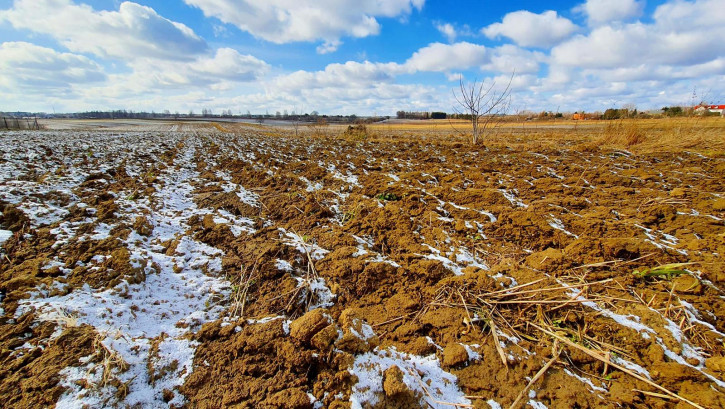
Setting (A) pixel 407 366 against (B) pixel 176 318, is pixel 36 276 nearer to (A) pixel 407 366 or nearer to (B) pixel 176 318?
(B) pixel 176 318

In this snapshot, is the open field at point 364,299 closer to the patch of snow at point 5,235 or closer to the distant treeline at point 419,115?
the patch of snow at point 5,235

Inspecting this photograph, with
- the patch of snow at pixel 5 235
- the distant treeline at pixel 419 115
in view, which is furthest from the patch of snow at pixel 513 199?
the distant treeline at pixel 419 115

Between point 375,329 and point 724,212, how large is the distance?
15.1ft

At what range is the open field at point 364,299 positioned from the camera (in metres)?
1.51

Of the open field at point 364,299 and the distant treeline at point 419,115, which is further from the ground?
the distant treeline at point 419,115

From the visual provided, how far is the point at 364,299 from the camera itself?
2.27 metres

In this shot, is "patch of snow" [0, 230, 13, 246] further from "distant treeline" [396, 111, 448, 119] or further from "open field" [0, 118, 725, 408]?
"distant treeline" [396, 111, 448, 119]

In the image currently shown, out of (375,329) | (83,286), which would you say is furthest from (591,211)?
(83,286)

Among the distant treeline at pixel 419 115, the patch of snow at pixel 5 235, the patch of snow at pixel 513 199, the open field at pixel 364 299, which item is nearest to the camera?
the open field at pixel 364 299

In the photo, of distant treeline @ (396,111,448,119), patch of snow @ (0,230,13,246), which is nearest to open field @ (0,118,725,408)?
patch of snow @ (0,230,13,246)

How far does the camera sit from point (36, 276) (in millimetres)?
2162

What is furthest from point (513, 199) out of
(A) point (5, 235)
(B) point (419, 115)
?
(B) point (419, 115)

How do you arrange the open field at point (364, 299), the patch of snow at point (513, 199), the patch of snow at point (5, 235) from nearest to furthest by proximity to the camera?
A: 1. the open field at point (364, 299)
2. the patch of snow at point (5, 235)
3. the patch of snow at point (513, 199)

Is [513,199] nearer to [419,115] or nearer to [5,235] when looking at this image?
[5,235]
